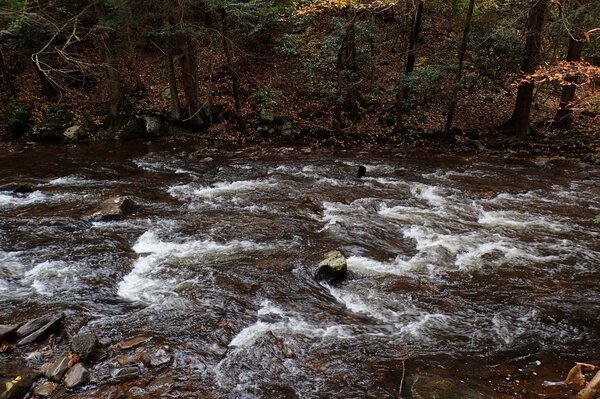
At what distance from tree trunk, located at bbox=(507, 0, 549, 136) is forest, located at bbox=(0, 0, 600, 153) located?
0.15ft

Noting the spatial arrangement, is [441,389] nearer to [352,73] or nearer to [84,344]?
[84,344]

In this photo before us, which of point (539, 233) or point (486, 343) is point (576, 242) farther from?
point (486, 343)

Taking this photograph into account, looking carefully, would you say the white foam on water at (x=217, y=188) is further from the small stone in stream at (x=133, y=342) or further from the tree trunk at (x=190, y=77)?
the tree trunk at (x=190, y=77)

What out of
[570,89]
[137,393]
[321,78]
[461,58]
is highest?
[461,58]

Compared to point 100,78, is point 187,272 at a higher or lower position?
lower

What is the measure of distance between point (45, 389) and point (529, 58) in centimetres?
1664

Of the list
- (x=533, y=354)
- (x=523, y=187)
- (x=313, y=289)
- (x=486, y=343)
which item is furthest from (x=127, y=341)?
(x=523, y=187)

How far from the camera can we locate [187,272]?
293 inches

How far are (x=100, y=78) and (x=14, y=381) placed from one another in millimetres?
17564

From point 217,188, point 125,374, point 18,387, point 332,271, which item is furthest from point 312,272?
point 217,188

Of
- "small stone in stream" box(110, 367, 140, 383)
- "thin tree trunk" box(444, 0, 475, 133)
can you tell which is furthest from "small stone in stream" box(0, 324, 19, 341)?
"thin tree trunk" box(444, 0, 475, 133)

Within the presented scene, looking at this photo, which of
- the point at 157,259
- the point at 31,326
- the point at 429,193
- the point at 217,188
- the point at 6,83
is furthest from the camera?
the point at 6,83

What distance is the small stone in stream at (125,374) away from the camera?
4961mm

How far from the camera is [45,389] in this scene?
187 inches
